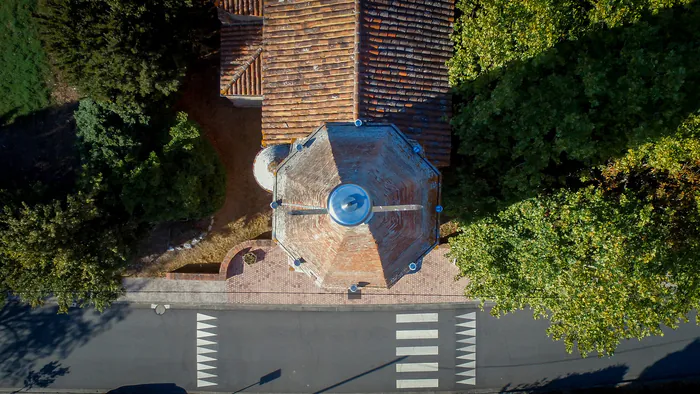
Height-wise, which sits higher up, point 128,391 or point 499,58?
point 499,58

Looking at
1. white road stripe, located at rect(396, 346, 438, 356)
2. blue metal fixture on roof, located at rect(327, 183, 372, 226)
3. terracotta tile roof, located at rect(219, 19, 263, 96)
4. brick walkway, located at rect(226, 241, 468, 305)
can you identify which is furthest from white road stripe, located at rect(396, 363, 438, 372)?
blue metal fixture on roof, located at rect(327, 183, 372, 226)

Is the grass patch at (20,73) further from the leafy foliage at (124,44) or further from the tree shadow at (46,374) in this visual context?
the tree shadow at (46,374)

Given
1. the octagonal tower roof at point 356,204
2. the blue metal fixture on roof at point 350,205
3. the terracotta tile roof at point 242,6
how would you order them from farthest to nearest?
the terracotta tile roof at point 242,6, the octagonal tower roof at point 356,204, the blue metal fixture on roof at point 350,205

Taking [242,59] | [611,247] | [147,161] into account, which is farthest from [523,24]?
[147,161]

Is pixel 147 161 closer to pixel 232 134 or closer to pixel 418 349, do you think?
pixel 232 134

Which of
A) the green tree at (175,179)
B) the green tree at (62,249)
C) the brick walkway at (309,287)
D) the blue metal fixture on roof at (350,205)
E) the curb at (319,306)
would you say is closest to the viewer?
the blue metal fixture on roof at (350,205)

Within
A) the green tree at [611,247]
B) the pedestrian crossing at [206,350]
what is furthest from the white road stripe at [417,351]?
the pedestrian crossing at [206,350]

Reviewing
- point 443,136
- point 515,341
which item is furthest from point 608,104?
point 515,341

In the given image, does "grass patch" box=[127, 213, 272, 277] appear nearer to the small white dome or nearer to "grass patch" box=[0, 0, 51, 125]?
the small white dome

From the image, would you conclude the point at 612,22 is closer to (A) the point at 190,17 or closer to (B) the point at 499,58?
(B) the point at 499,58
